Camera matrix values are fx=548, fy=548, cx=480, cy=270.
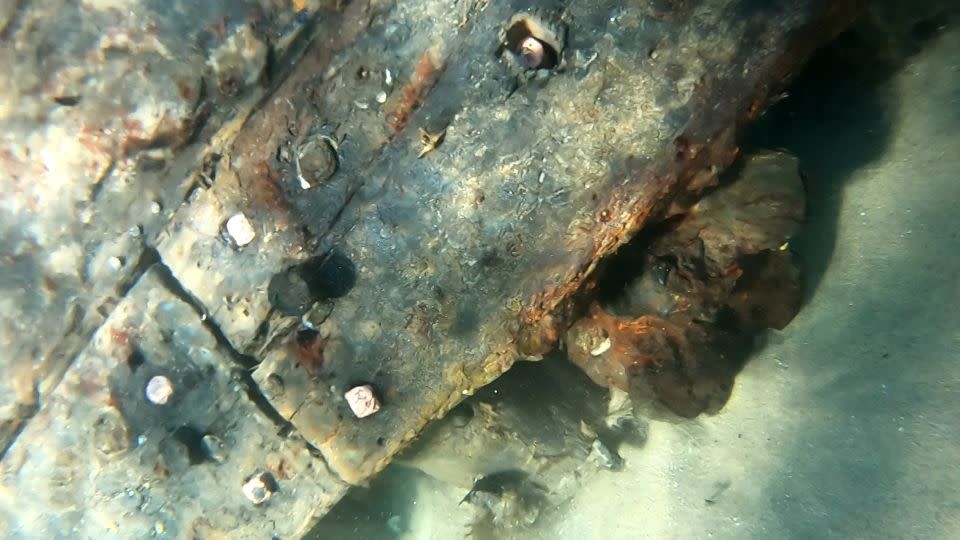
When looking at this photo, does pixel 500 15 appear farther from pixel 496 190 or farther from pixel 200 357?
pixel 200 357

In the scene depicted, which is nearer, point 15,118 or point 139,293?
point 15,118

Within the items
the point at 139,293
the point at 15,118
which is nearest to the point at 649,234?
the point at 139,293

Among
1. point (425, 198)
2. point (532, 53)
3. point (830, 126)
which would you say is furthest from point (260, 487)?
point (830, 126)

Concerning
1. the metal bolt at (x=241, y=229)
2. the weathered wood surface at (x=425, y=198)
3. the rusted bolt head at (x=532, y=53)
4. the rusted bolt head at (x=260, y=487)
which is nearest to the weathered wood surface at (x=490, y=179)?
the weathered wood surface at (x=425, y=198)

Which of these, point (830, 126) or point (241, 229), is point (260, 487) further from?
point (830, 126)

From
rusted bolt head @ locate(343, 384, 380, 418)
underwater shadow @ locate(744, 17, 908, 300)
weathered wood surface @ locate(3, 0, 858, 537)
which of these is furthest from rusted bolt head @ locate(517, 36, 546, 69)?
rusted bolt head @ locate(343, 384, 380, 418)

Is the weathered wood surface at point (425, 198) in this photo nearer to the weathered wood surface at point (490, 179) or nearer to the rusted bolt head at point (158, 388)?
the weathered wood surface at point (490, 179)

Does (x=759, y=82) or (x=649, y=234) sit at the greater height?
(x=759, y=82)
